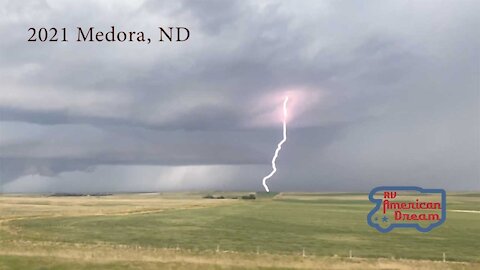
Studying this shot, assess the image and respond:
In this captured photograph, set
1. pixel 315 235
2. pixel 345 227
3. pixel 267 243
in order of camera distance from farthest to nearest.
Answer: pixel 345 227
pixel 315 235
pixel 267 243

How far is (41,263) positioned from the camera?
172 ft

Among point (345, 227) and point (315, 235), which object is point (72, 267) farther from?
point (345, 227)

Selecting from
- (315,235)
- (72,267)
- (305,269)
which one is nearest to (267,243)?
(315,235)

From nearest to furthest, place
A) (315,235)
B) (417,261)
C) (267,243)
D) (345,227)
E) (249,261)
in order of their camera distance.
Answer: (249,261) < (417,261) < (267,243) < (315,235) < (345,227)

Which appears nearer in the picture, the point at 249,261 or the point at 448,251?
the point at 249,261

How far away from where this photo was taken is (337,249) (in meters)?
72.4

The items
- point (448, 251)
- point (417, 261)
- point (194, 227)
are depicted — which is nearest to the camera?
point (417, 261)

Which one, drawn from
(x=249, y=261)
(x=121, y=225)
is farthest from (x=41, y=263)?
(x=121, y=225)

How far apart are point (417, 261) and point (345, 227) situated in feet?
168

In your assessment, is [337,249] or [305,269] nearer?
[305,269]

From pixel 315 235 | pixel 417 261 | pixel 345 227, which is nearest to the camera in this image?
pixel 417 261

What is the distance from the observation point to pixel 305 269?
52688 millimetres

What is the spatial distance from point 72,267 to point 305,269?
88.4ft

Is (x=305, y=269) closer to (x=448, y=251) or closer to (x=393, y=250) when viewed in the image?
(x=393, y=250)
